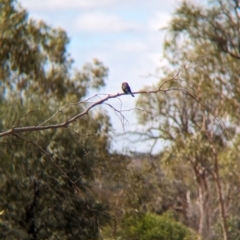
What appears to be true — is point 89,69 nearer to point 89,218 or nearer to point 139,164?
→ point 139,164

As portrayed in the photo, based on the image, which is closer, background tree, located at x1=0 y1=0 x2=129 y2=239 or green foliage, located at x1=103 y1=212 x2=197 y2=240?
background tree, located at x1=0 y1=0 x2=129 y2=239

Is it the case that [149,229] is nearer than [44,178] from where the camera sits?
No

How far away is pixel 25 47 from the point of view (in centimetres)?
3145

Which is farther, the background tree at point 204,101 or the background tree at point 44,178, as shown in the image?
the background tree at point 204,101

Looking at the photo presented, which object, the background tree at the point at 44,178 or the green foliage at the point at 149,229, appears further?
the green foliage at the point at 149,229

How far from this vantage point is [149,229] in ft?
102

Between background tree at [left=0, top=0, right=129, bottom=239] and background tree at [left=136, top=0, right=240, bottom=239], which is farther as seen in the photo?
background tree at [left=136, top=0, right=240, bottom=239]

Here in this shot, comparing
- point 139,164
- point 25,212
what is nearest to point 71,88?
point 139,164

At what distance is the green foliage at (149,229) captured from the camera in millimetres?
30062

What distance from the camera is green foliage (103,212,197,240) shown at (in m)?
30.1

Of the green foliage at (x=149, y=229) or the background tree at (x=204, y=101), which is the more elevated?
the background tree at (x=204, y=101)

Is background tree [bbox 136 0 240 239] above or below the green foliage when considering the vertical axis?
above

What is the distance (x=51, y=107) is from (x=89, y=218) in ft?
12.1

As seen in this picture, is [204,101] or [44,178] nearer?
[44,178]
